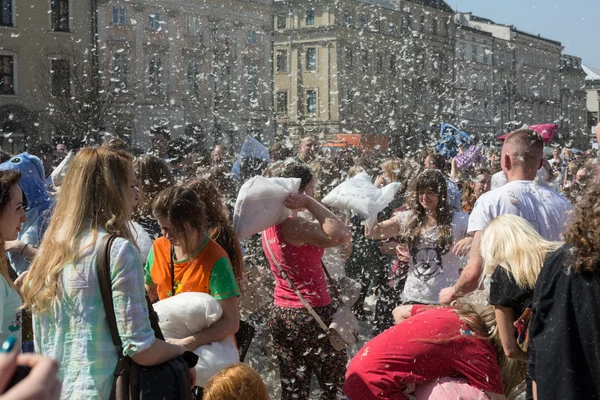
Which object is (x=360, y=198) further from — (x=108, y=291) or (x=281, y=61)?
(x=281, y=61)

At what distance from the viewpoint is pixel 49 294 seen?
8.50ft

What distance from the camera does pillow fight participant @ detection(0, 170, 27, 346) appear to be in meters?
2.86

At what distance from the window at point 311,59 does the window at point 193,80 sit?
55.0ft

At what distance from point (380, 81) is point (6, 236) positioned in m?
59.4

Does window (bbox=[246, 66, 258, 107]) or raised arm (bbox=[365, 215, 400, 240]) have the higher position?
window (bbox=[246, 66, 258, 107])

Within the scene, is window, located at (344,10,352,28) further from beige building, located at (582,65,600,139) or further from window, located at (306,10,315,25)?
beige building, located at (582,65,600,139)

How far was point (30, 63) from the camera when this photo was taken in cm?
3306

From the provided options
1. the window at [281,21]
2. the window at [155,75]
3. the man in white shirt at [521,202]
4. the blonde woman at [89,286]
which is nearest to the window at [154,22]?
the window at [155,75]

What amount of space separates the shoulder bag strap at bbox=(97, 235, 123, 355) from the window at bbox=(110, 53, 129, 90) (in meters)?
34.9

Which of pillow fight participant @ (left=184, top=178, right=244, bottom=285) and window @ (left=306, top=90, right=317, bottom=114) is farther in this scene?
window @ (left=306, top=90, right=317, bottom=114)

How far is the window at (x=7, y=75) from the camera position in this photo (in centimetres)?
3256

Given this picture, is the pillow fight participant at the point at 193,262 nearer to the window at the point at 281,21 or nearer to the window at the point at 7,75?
the window at the point at 7,75

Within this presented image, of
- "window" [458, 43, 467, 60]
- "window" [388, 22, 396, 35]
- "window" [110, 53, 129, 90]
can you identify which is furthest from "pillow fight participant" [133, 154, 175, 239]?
"window" [458, 43, 467, 60]

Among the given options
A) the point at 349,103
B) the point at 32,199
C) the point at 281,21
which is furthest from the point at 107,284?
the point at 281,21
